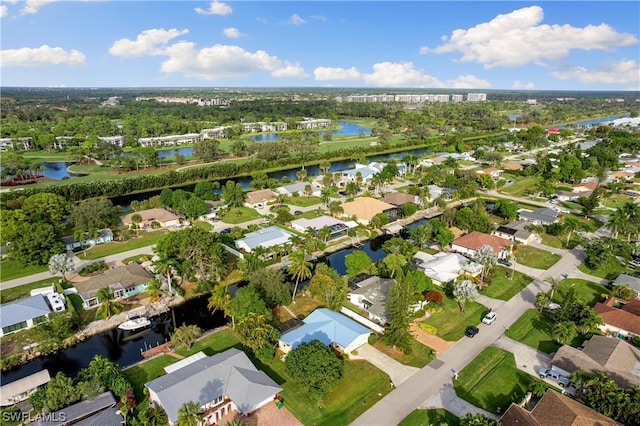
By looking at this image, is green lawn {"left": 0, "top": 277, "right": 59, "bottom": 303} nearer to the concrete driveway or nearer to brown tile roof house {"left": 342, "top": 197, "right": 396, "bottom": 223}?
the concrete driveway

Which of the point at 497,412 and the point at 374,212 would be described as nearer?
→ the point at 497,412

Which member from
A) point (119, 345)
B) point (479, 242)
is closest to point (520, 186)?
point (479, 242)

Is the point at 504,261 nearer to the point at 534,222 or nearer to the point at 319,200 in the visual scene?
the point at 534,222

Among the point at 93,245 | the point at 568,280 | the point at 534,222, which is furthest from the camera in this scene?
the point at 534,222

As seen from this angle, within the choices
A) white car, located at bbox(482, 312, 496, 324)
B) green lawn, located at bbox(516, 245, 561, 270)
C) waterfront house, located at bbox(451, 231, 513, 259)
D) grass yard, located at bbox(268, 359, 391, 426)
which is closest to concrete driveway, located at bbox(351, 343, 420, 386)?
grass yard, located at bbox(268, 359, 391, 426)

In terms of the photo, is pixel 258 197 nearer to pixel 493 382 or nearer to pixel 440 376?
pixel 440 376

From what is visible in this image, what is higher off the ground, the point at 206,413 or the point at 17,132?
the point at 17,132

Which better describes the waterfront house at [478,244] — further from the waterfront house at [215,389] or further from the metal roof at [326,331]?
the waterfront house at [215,389]

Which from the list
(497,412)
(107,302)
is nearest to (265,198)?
(107,302)
